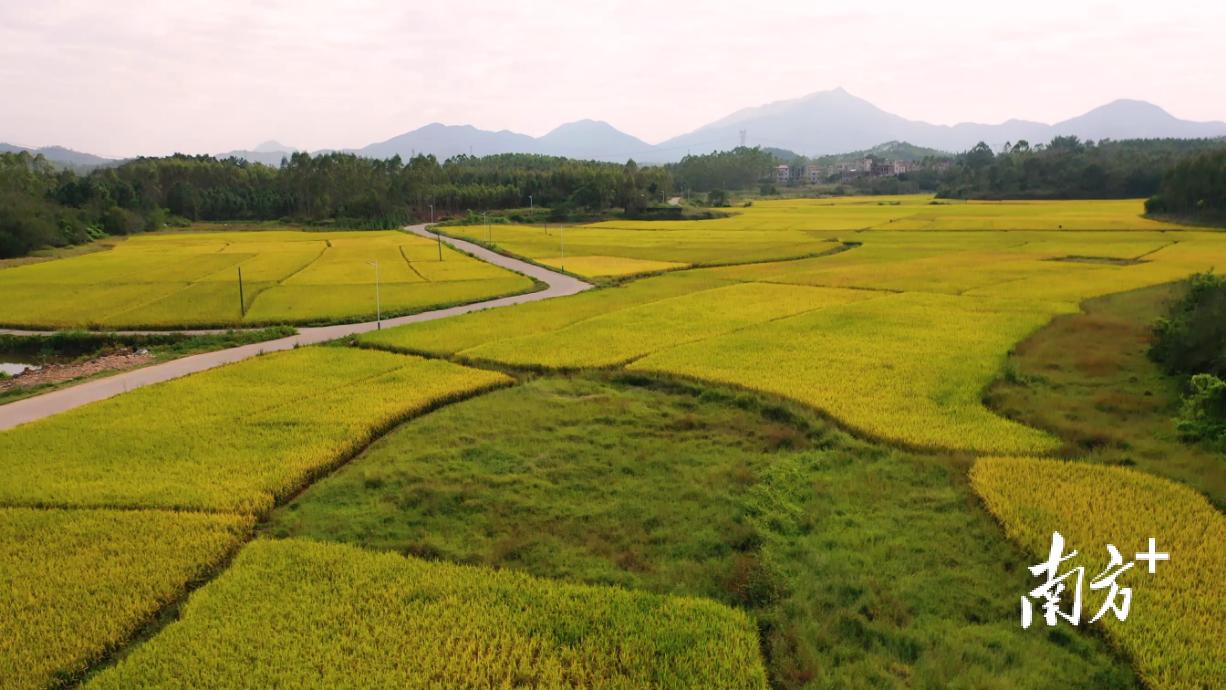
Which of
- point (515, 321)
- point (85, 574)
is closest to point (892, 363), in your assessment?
point (515, 321)

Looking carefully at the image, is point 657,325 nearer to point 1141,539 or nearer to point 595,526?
point 595,526

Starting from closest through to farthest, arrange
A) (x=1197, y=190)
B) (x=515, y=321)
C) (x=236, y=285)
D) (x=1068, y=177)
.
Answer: (x=515, y=321), (x=236, y=285), (x=1197, y=190), (x=1068, y=177)

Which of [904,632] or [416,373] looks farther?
[416,373]

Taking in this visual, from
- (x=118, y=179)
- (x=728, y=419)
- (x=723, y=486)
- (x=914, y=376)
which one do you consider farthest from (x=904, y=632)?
(x=118, y=179)

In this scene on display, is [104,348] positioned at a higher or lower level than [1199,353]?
lower

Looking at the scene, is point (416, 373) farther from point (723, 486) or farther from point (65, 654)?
point (65, 654)

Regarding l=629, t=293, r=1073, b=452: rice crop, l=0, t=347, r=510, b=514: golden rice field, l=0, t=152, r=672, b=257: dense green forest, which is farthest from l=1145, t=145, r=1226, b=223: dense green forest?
l=0, t=347, r=510, b=514: golden rice field
